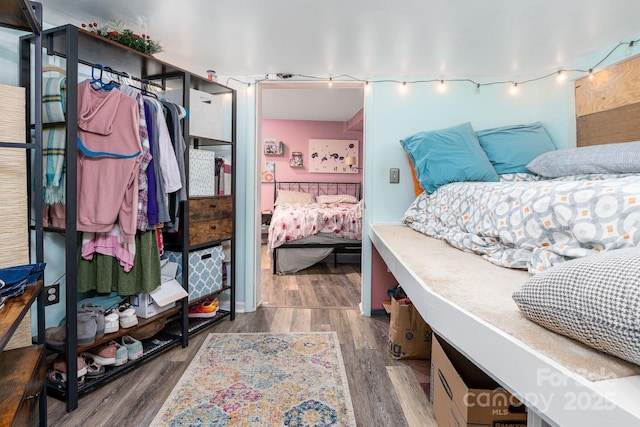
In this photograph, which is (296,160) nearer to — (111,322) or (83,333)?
(111,322)

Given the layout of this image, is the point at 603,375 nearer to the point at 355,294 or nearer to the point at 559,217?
the point at 559,217

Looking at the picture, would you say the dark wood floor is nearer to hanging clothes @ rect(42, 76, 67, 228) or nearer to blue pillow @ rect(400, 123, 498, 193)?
hanging clothes @ rect(42, 76, 67, 228)

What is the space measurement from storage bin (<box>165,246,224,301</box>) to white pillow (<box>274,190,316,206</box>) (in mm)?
3561

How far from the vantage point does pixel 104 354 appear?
74.2 inches

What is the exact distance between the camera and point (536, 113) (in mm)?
2916

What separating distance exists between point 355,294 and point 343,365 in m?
1.51

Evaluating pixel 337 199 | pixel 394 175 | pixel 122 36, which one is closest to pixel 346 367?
pixel 394 175

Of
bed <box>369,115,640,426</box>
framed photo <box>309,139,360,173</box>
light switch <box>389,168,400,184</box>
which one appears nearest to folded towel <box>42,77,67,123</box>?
bed <box>369,115,640,426</box>

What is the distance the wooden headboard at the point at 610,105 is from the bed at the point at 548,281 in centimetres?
54

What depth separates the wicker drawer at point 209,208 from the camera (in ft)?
7.86

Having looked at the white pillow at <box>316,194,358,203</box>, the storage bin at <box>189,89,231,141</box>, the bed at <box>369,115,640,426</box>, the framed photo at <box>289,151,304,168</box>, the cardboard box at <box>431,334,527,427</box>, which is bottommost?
the cardboard box at <box>431,334,527,427</box>

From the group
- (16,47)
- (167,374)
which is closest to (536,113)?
(167,374)

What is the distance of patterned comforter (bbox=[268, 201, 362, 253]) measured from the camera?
437 cm

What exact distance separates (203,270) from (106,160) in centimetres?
102
